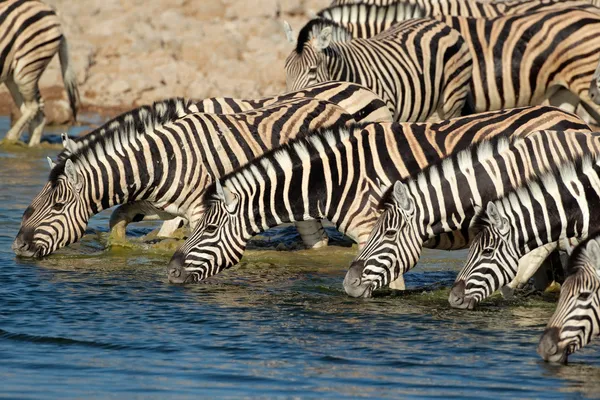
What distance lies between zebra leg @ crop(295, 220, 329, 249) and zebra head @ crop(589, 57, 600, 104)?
4.08 meters

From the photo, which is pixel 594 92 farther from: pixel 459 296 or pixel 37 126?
pixel 37 126

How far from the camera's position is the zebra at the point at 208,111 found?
12.3m

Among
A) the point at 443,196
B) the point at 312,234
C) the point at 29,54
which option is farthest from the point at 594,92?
the point at 29,54

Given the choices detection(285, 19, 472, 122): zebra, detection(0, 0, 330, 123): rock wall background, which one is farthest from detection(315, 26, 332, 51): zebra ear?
detection(0, 0, 330, 123): rock wall background

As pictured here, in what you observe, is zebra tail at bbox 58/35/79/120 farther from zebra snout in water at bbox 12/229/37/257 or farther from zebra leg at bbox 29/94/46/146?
zebra snout in water at bbox 12/229/37/257

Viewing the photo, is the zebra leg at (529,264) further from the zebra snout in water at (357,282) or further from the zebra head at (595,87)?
the zebra head at (595,87)

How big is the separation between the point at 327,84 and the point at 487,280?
4126mm

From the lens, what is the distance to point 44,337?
30.9 ft

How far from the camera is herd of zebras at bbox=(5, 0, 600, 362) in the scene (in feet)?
32.3

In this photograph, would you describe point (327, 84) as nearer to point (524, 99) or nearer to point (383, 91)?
point (383, 91)

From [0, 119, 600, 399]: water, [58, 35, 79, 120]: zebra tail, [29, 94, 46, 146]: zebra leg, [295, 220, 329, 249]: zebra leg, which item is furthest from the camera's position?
[58, 35, 79, 120]: zebra tail

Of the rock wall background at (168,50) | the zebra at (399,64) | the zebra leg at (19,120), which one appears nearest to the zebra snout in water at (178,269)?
the zebra at (399,64)

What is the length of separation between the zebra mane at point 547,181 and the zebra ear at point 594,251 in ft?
4.74

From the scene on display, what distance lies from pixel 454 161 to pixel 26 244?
4.14 meters
